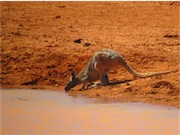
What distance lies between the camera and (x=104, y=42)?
13.2 metres

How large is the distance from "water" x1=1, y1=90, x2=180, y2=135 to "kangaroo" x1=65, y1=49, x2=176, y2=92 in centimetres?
112

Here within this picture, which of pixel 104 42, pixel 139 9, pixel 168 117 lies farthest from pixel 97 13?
pixel 168 117

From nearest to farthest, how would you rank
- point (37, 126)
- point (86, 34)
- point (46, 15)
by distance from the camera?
point (37, 126), point (86, 34), point (46, 15)

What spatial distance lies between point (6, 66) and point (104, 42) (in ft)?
9.29

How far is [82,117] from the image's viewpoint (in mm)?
7492

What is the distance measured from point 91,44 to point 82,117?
5484mm

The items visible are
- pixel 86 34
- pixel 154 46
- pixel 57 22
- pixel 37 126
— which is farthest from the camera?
pixel 57 22

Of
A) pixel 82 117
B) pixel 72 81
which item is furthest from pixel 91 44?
pixel 82 117

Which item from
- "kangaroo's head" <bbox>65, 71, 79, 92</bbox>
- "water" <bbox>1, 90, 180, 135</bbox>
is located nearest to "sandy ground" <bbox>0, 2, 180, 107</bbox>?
"kangaroo's head" <bbox>65, 71, 79, 92</bbox>

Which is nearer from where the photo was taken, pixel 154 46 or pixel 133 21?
pixel 154 46

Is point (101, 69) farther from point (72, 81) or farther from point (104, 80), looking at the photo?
point (72, 81)

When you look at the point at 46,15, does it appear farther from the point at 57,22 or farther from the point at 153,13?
the point at 153,13

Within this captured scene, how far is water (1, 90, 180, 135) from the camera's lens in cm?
668

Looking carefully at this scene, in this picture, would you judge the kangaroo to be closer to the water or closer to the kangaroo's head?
the kangaroo's head
